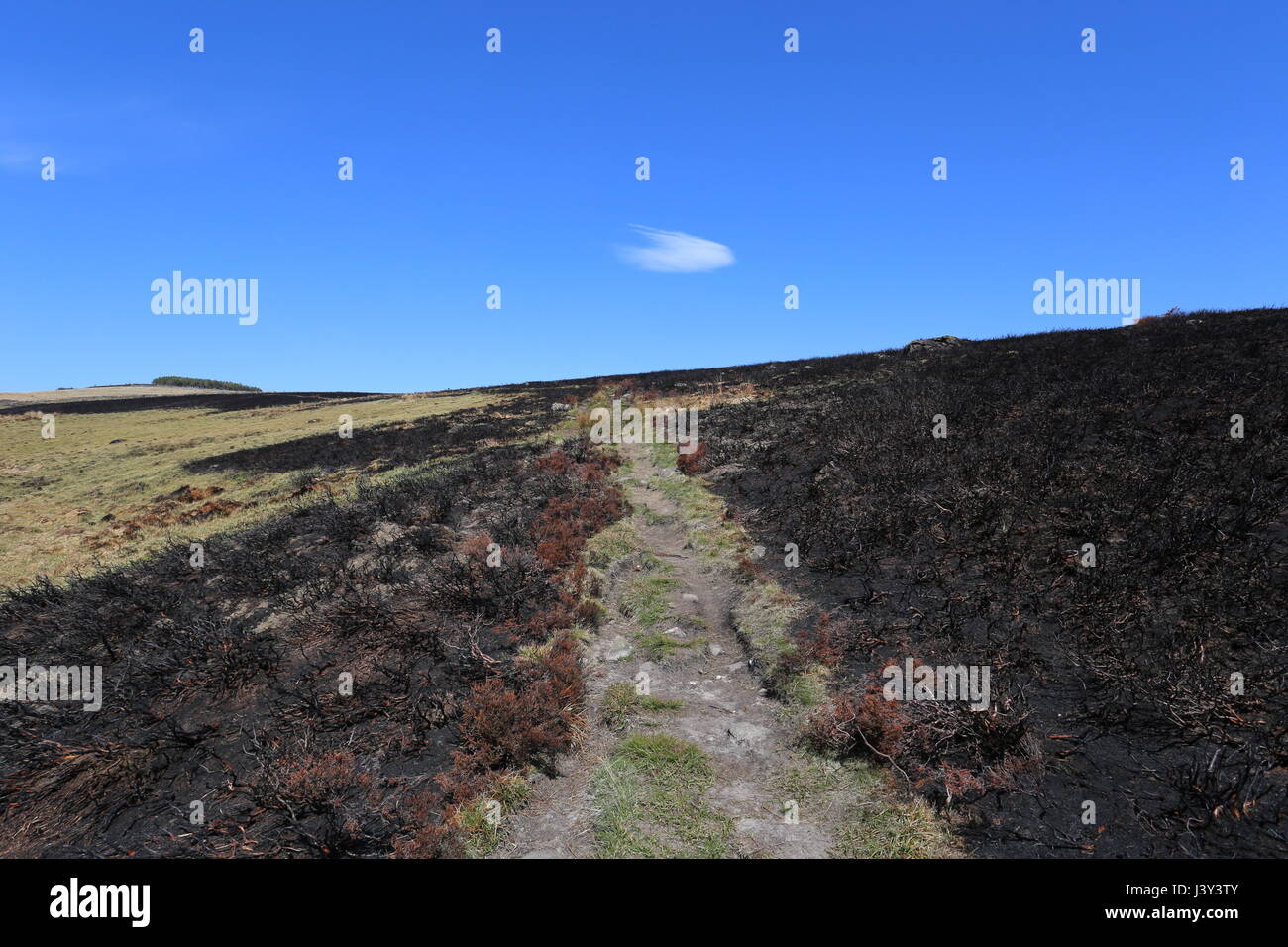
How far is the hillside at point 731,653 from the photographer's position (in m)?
5.88

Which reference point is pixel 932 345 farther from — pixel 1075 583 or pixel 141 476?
pixel 141 476

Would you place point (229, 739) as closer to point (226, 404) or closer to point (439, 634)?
point (439, 634)

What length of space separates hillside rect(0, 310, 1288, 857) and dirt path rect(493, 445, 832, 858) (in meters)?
0.05

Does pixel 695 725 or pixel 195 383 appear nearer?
pixel 695 725

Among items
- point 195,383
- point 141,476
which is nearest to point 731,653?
point 141,476

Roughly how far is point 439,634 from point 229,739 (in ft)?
10.2

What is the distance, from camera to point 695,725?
7859 mm

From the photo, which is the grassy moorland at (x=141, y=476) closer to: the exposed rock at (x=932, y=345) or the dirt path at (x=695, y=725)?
the dirt path at (x=695, y=725)

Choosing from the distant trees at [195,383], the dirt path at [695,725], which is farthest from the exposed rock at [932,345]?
the distant trees at [195,383]

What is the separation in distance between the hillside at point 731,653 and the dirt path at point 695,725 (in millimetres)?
52

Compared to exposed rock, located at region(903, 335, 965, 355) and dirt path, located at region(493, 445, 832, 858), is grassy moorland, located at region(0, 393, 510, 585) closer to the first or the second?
dirt path, located at region(493, 445, 832, 858)

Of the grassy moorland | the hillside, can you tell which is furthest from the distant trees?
the hillside

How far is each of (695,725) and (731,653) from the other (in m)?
2.13
